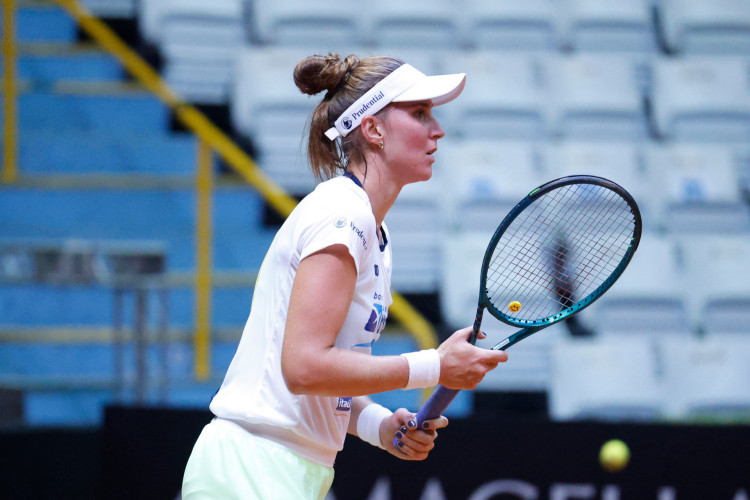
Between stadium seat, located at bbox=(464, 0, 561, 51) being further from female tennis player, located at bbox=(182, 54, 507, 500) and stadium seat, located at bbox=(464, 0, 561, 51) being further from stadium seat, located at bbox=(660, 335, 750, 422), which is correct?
female tennis player, located at bbox=(182, 54, 507, 500)

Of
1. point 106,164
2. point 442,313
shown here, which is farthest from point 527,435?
point 106,164

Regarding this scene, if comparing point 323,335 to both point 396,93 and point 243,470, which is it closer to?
point 243,470

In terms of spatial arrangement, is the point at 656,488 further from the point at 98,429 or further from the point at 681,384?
the point at 98,429

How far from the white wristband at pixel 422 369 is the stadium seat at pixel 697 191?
368 centimetres

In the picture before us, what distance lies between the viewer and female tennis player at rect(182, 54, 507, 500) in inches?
68.1

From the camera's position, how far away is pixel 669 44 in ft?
20.5

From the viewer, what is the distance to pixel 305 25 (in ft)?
19.0

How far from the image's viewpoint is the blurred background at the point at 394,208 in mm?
4160

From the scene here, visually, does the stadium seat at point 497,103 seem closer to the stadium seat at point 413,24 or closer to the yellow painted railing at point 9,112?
the stadium seat at point 413,24

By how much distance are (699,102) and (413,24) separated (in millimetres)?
1748

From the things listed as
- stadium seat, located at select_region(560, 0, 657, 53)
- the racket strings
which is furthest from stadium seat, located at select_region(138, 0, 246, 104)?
the racket strings

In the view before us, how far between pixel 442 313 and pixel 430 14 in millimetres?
2124

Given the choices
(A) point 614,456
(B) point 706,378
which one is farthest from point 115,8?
(A) point 614,456

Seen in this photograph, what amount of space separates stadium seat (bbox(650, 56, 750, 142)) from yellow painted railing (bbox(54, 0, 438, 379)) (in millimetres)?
2086
